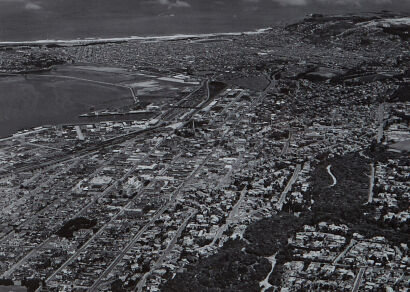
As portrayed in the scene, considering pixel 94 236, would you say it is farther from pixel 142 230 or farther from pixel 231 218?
pixel 231 218

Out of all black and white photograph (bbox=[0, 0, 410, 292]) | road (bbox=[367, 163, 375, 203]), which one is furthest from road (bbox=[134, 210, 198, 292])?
road (bbox=[367, 163, 375, 203])

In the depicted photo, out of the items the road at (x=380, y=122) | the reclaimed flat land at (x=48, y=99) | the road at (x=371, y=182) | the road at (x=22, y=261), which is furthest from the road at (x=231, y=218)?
the reclaimed flat land at (x=48, y=99)

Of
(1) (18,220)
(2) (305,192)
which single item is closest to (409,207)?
(2) (305,192)

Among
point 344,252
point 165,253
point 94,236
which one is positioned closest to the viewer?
point 344,252

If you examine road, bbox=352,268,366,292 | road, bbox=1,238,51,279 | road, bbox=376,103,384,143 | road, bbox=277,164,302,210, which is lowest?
road, bbox=352,268,366,292

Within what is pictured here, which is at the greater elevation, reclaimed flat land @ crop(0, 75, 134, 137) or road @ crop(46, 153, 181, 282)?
reclaimed flat land @ crop(0, 75, 134, 137)

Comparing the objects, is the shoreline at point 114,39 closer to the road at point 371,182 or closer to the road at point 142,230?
the road at point 142,230

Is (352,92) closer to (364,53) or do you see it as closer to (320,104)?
(320,104)

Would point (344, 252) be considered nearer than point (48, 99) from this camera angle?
Yes

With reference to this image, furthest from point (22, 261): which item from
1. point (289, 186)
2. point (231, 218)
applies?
point (289, 186)

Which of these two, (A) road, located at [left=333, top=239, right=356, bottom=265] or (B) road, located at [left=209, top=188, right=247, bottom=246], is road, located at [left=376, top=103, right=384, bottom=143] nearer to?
(B) road, located at [left=209, top=188, right=247, bottom=246]
